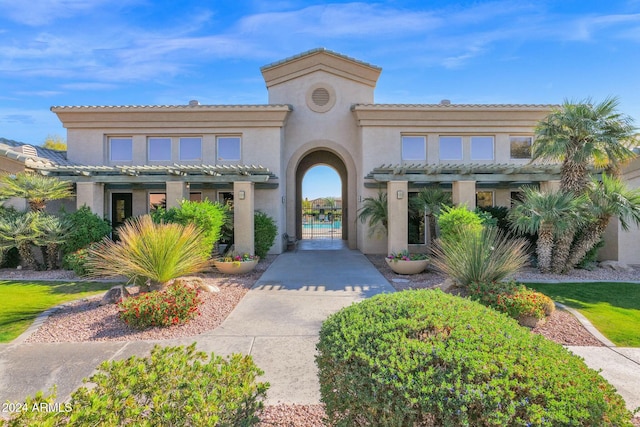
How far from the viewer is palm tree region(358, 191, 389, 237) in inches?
563

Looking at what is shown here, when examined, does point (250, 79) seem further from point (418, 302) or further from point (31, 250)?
point (418, 302)

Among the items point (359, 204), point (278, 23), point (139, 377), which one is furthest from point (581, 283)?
point (278, 23)

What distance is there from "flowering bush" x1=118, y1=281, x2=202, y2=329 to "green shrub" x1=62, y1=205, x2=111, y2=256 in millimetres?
7042

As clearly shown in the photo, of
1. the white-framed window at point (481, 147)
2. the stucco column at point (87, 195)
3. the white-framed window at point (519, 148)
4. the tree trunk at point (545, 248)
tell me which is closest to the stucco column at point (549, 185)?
the white-framed window at point (519, 148)

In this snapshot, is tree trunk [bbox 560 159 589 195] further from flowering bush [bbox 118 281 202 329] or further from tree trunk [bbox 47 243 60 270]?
tree trunk [bbox 47 243 60 270]

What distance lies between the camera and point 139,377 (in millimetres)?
2336

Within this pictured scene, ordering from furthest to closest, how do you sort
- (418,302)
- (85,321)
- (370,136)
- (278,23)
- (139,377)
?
1. (370,136)
2. (278,23)
3. (85,321)
4. (418,302)
5. (139,377)

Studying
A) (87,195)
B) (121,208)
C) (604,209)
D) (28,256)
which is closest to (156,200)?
(121,208)

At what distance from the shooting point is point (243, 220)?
40.7 feet

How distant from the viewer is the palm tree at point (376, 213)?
14.3 metres

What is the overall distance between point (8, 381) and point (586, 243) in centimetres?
1492

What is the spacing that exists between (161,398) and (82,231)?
11809 mm

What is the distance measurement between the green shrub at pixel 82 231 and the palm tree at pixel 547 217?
15.1m

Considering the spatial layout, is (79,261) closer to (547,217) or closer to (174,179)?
(174,179)
